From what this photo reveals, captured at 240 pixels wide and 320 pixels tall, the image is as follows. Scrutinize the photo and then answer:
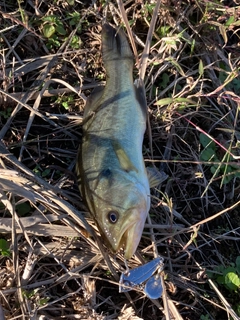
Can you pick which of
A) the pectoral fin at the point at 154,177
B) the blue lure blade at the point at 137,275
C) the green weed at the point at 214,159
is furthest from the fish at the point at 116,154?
the green weed at the point at 214,159

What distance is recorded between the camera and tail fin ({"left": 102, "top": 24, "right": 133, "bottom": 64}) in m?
3.64

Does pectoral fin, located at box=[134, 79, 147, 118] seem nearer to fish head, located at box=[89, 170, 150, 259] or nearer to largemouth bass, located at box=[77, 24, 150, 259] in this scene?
largemouth bass, located at box=[77, 24, 150, 259]

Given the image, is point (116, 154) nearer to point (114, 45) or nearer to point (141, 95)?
point (141, 95)

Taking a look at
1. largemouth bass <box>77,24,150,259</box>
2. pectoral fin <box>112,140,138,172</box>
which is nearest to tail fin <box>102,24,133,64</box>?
largemouth bass <box>77,24,150,259</box>

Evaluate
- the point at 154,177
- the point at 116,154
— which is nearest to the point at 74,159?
the point at 116,154

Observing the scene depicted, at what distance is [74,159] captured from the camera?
3781 mm

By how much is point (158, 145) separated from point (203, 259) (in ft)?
3.52

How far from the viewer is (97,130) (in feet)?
11.2

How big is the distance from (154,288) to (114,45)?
200 cm

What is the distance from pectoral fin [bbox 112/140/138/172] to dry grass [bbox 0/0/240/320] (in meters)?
0.39

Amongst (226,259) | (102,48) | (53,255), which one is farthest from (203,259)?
(102,48)

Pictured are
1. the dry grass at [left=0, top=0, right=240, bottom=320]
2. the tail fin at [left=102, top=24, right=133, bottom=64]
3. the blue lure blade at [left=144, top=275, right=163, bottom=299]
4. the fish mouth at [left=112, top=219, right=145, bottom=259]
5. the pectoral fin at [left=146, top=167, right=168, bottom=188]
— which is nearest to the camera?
the fish mouth at [left=112, top=219, right=145, bottom=259]

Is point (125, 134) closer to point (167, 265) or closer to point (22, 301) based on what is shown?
point (167, 265)

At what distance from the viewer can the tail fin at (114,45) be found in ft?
11.9
